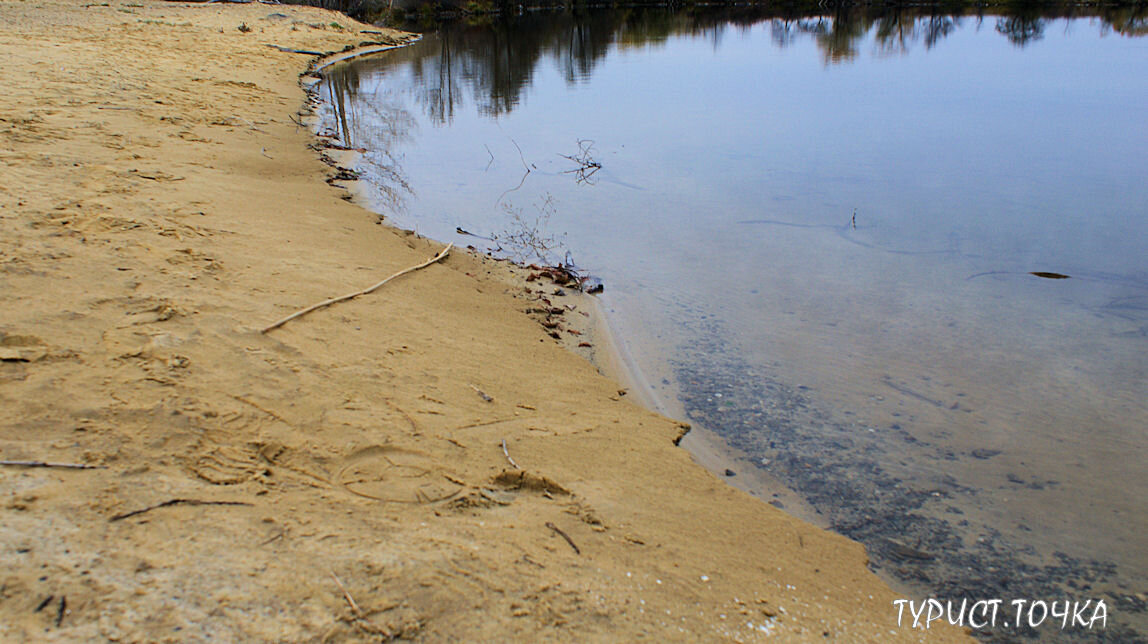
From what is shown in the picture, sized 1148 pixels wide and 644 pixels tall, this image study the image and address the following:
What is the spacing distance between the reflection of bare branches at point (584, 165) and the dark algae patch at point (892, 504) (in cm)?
530

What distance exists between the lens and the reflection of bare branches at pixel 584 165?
32.8ft

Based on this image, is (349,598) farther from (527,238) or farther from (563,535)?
(527,238)

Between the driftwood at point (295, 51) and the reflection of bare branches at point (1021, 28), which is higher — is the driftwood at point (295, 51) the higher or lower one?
the lower one

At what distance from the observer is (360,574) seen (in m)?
2.27

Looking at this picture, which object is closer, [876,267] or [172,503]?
[172,503]

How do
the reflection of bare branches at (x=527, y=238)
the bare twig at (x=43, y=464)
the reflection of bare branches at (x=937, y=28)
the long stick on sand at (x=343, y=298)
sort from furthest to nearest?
the reflection of bare branches at (x=937, y=28) → the reflection of bare branches at (x=527, y=238) → the long stick on sand at (x=343, y=298) → the bare twig at (x=43, y=464)

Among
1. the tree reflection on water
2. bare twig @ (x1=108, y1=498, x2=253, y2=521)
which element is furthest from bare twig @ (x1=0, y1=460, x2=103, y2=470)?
the tree reflection on water

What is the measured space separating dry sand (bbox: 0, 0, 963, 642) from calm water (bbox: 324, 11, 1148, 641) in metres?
0.76

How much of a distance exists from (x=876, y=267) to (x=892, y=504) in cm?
365

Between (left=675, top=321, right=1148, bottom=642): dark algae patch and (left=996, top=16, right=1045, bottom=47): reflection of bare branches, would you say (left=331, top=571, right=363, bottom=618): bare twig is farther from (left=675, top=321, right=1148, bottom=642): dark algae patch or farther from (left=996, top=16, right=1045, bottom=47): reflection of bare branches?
(left=996, top=16, right=1045, bottom=47): reflection of bare branches

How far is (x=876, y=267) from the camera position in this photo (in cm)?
698

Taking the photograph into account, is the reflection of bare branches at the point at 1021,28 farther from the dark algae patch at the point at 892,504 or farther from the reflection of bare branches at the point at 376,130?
the dark algae patch at the point at 892,504

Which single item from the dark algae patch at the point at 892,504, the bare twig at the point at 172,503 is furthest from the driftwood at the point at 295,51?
the bare twig at the point at 172,503

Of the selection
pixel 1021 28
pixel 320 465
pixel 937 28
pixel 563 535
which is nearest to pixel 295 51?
pixel 320 465
